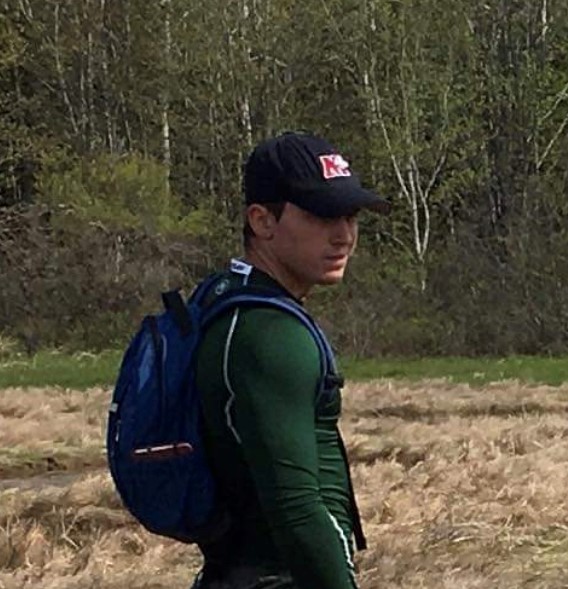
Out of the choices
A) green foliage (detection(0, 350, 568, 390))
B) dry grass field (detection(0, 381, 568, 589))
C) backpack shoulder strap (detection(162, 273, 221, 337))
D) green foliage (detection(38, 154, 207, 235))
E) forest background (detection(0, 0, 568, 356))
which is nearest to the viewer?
backpack shoulder strap (detection(162, 273, 221, 337))

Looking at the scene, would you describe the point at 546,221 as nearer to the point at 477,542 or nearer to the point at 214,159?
the point at 214,159

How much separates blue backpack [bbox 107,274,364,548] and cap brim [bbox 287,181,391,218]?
163 mm

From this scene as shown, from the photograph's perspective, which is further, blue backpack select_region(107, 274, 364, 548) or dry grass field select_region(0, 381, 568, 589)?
dry grass field select_region(0, 381, 568, 589)

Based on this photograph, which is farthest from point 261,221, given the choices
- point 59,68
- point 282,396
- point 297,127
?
point 59,68

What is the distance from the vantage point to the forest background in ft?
86.4

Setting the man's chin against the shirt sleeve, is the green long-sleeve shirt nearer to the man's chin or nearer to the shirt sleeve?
the shirt sleeve

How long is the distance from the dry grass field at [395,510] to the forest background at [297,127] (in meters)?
13.2

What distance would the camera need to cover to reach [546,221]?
26047 mm

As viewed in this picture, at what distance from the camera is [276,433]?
2578 millimetres

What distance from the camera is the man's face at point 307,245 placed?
2.78 meters

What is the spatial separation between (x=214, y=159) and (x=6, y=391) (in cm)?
1456

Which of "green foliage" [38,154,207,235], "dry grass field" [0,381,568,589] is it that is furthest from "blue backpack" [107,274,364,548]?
"green foliage" [38,154,207,235]

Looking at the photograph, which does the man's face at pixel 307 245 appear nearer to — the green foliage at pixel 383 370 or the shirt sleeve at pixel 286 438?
the shirt sleeve at pixel 286 438

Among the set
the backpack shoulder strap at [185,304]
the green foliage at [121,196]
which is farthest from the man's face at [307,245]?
the green foliage at [121,196]
